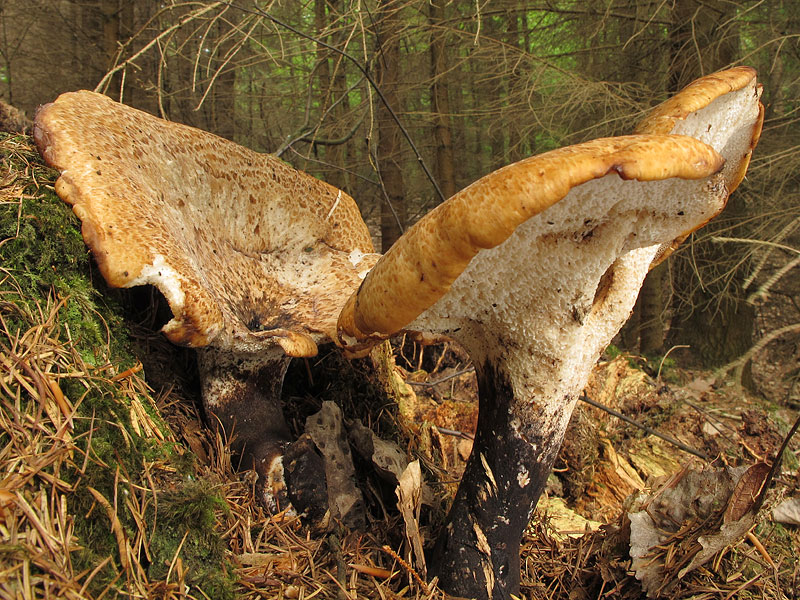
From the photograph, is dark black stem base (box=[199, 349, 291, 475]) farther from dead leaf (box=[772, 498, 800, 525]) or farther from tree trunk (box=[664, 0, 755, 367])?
tree trunk (box=[664, 0, 755, 367])

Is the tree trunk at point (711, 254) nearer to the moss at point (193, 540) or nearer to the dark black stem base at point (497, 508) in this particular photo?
the dark black stem base at point (497, 508)

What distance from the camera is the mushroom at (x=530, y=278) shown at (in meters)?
1.14

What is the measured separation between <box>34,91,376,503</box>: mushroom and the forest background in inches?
36.9

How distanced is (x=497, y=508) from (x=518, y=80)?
4.80 m

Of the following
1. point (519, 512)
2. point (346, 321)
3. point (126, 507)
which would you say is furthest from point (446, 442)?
point (126, 507)

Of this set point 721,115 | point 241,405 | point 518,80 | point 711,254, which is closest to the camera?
point 721,115

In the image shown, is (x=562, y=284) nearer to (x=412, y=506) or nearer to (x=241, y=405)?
(x=412, y=506)

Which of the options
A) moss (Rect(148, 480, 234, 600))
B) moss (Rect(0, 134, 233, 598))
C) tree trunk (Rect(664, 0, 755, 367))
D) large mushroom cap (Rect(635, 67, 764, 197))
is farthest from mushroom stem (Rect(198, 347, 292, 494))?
tree trunk (Rect(664, 0, 755, 367))

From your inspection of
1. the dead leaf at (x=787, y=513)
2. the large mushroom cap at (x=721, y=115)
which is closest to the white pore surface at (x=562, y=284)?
the large mushroom cap at (x=721, y=115)

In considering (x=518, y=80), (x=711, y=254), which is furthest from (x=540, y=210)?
(x=711, y=254)

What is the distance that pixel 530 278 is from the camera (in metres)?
1.52

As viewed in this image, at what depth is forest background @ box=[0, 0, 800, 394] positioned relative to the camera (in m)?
4.41

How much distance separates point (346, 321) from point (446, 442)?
5.06 ft

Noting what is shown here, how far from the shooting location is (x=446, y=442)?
287cm
